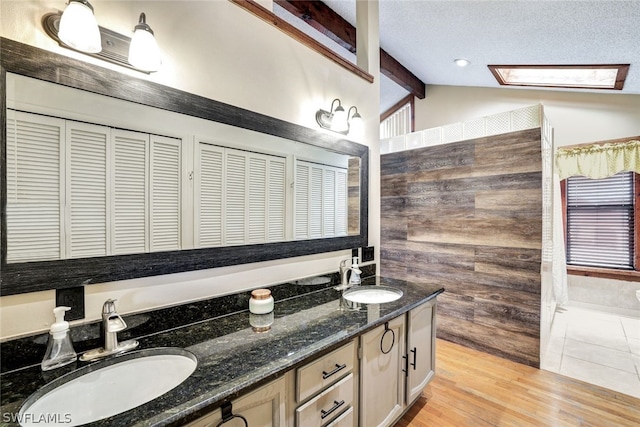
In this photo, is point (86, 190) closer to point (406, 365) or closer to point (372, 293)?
point (372, 293)

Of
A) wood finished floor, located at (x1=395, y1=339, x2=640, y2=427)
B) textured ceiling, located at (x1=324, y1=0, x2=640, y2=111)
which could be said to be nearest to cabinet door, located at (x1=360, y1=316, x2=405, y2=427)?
wood finished floor, located at (x1=395, y1=339, x2=640, y2=427)

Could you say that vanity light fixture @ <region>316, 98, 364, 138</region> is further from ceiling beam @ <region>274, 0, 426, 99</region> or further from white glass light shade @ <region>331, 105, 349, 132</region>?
ceiling beam @ <region>274, 0, 426, 99</region>

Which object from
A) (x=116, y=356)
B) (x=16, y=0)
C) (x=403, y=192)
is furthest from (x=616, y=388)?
(x=16, y=0)

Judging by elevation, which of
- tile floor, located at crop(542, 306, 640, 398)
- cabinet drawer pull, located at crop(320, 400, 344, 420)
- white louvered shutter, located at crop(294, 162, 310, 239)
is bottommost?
tile floor, located at crop(542, 306, 640, 398)

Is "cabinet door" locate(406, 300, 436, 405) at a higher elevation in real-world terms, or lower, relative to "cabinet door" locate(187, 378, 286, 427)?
lower

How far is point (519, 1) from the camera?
206cm

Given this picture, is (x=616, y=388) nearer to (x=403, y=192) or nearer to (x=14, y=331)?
(x=403, y=192)

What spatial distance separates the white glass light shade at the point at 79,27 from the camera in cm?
92

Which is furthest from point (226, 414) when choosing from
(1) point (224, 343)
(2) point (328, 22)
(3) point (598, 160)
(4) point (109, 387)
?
(3) point (598, 160)

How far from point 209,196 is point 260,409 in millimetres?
902

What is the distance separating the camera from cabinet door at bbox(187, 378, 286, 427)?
2.70 feet

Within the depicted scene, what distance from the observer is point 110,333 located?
1.00 metres

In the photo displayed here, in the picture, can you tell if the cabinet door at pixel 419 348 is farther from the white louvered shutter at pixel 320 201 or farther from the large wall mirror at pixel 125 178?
the large wall mirror at pixel 125 178

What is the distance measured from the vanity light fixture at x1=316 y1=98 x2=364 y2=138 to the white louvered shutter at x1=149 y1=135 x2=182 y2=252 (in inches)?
37.6
